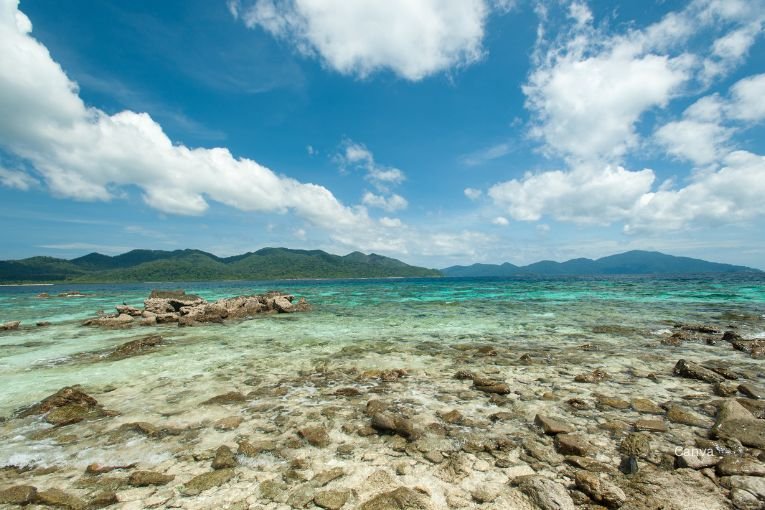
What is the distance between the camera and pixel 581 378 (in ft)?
32.2

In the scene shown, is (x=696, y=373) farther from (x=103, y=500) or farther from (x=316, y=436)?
(x=103, y=500)

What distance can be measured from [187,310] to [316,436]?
1077 inches

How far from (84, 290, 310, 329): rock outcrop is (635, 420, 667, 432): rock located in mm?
26531

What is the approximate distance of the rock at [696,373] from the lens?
31.4 feet

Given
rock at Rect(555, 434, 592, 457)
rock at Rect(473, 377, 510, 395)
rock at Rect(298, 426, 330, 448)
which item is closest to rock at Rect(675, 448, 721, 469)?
rock at Rect(555, 434, 592, 457)

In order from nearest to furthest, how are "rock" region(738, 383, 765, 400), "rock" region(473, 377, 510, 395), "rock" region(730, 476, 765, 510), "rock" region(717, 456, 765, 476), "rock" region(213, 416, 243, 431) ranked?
"rock" region(730, 476, 765, 510)
"rock" region(717, 456, 765, 476)
"rock" region(213, 416, 243, 431)
"rock" region(738, 383, 765, 400)
"rock" region(473, 377, 510, 395)

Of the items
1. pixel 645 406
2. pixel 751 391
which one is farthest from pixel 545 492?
pixel 751 391

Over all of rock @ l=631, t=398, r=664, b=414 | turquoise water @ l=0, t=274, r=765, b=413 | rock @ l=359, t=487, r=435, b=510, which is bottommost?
turquoise water @ l=0, t=274, r=765, b=413

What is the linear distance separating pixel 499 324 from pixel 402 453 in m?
17.4

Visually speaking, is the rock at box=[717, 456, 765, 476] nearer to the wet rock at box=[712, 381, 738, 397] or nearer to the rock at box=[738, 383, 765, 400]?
the wet rock at box=[712, 381, 738, 397]

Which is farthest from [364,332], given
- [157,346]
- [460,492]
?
[460,492]

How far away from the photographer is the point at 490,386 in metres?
9.34

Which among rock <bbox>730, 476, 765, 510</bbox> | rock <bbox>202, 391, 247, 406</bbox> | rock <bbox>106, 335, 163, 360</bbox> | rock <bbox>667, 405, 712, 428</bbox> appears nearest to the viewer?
rock <bbox>730, 476, 765, 510</bbox>

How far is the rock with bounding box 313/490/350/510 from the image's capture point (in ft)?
15.4
